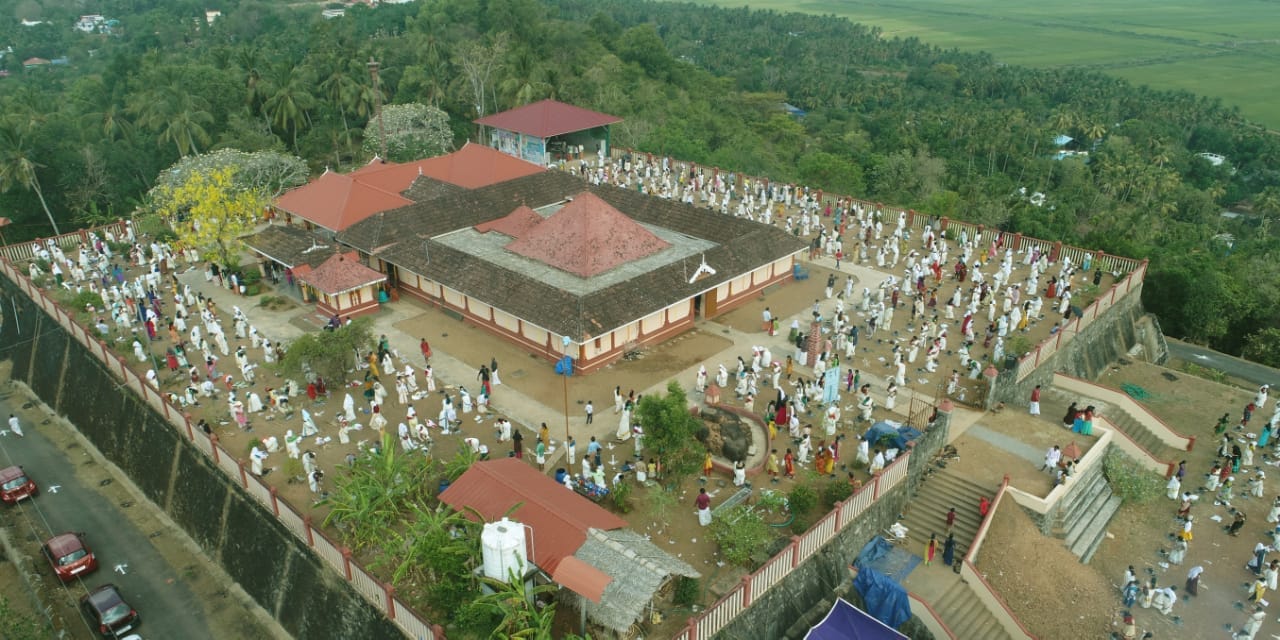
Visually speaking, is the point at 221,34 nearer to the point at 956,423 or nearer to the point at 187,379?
the point at 187,379

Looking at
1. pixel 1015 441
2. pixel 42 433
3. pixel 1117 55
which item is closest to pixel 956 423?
pixel 1015 441

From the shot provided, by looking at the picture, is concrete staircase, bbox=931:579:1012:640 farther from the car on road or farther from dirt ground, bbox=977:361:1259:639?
the car on road

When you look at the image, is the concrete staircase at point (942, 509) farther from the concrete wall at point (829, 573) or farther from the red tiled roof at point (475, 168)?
the red tiled roof at point (475, 168)

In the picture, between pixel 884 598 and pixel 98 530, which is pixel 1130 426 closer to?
pixel 884 598

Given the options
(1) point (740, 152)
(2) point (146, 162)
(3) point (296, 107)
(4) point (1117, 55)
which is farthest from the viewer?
(4) point (1117, 55)

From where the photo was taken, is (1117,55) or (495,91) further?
(1117,55)

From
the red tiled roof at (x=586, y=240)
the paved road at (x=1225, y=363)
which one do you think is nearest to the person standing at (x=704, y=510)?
the red tiled roof at (x=586, y=240)
